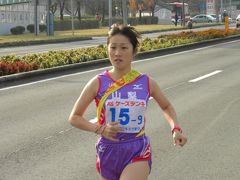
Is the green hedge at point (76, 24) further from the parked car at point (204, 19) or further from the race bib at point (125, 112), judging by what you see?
the race bib at point (125, 112)

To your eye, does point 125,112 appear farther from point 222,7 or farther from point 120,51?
point 222,7

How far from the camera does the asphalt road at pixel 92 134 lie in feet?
20.9

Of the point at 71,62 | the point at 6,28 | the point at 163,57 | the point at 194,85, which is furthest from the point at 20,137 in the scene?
the point at 6,28

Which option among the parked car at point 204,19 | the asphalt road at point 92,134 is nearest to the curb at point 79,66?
the asphalt road at point 92,134

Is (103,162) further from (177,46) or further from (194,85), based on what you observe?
(177,46)

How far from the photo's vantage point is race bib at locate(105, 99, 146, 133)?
365 cm

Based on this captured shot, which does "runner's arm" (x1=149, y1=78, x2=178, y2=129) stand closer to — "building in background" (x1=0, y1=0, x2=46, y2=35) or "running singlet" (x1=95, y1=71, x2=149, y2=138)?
"running singlet" (x1=95, y1=71, x2=149, y2=138)

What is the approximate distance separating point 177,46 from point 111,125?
2413cm

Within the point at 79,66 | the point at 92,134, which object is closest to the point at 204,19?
the point at 79,66

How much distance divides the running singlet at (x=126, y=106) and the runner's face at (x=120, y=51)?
134 millimetres

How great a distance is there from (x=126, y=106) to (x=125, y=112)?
4 cm

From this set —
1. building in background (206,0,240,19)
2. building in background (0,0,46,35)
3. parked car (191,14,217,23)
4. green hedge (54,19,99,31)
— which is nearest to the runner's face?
building in background (0,0,46,35)

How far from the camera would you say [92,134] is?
8.48 meters

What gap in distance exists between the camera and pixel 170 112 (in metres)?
3.97
